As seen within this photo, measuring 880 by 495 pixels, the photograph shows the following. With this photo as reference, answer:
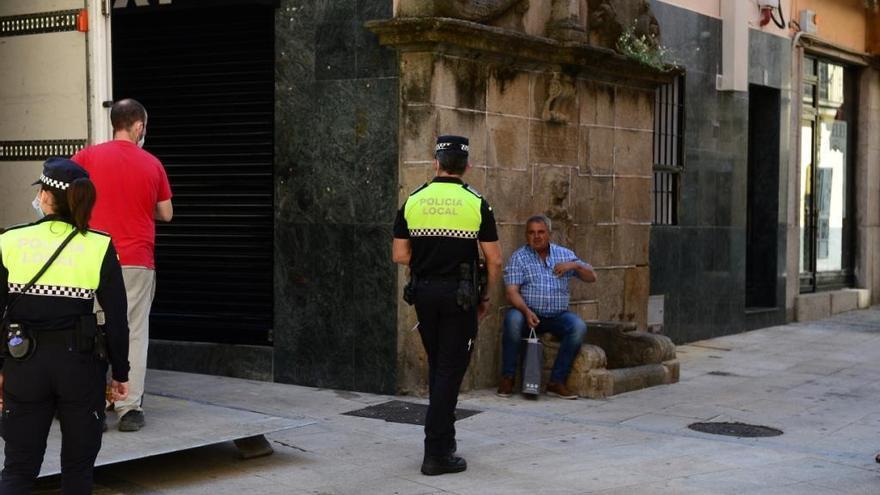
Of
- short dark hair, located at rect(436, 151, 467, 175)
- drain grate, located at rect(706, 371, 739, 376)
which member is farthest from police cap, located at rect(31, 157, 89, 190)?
drain grate, located at rect(706, 371, 739, 376)

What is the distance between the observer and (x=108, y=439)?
7516 millimetres

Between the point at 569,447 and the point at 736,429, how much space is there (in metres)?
1.54

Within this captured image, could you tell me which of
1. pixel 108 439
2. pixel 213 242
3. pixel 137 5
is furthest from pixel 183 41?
pixel 108 439

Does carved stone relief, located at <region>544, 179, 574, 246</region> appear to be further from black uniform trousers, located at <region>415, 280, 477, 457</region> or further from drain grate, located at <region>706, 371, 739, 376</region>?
black uniform trousers, located at <region>415, 280, 477, 457</region>

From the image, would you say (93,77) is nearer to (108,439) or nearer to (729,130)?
(108,439)

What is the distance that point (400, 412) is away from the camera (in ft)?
32.2

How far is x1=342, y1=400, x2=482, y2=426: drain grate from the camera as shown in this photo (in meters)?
9.56

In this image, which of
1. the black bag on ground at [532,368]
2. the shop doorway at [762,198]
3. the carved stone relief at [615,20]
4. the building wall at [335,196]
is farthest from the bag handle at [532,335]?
the shop doorway at [762,198]

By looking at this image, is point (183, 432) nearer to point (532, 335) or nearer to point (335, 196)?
point (335, 196)

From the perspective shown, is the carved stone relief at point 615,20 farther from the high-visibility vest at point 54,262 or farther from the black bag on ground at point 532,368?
the high-visibility vest at point 54,262

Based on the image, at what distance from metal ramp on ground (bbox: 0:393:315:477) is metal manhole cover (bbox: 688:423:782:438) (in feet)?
10.00

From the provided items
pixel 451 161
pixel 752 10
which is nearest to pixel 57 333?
pixel 451 161

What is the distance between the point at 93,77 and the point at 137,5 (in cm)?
269

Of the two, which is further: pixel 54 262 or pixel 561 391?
pixel 561 391
